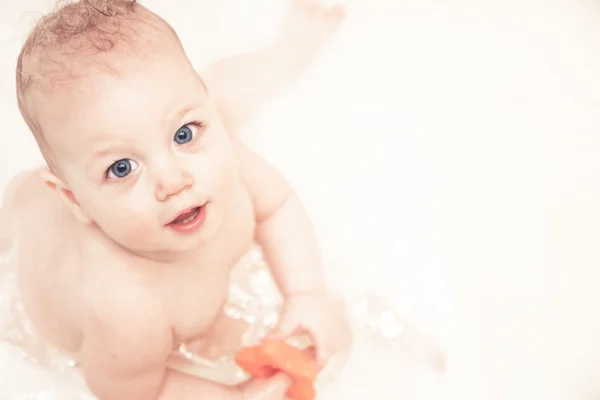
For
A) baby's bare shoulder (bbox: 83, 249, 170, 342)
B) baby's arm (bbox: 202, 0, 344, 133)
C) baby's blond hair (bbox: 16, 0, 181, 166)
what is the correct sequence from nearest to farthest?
baby's blond hair (bbox: 16, 0, 181, 166) → baby's bare shoulder (bbox: 83, 249, 170, 342) → baby's arm (bbox: 202, 0, 344, 133)

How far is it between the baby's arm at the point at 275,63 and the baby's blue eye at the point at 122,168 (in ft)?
1.53

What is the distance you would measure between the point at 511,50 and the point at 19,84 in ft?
2.66

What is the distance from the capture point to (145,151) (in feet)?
2.07

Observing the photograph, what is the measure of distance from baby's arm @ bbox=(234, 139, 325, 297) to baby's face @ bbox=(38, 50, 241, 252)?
0.60 feet

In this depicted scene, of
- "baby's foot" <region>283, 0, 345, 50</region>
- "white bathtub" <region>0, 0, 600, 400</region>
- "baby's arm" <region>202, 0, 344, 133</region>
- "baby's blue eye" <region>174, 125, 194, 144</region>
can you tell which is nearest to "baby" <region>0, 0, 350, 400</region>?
"baby's blue eye" <region>174, 125, 194, 144</region>

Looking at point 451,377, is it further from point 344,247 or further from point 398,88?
point 398,88

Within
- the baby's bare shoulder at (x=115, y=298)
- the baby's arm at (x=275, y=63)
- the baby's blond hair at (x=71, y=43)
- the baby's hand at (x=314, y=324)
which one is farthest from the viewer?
the baby's arm at (x=275, y=63)

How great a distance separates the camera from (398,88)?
1177 mm

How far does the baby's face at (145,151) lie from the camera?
2.01 feet

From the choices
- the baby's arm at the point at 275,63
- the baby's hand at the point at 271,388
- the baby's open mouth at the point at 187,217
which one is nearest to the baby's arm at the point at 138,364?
the baby's hand at the point at 271,388

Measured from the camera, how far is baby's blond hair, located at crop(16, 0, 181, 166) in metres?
0.60

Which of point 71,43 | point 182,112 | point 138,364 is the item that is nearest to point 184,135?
point 182,112

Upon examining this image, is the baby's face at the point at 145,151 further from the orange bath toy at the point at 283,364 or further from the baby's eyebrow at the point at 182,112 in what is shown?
the orange bath toy at the point at 283,364

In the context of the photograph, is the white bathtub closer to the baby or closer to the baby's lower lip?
the baby
